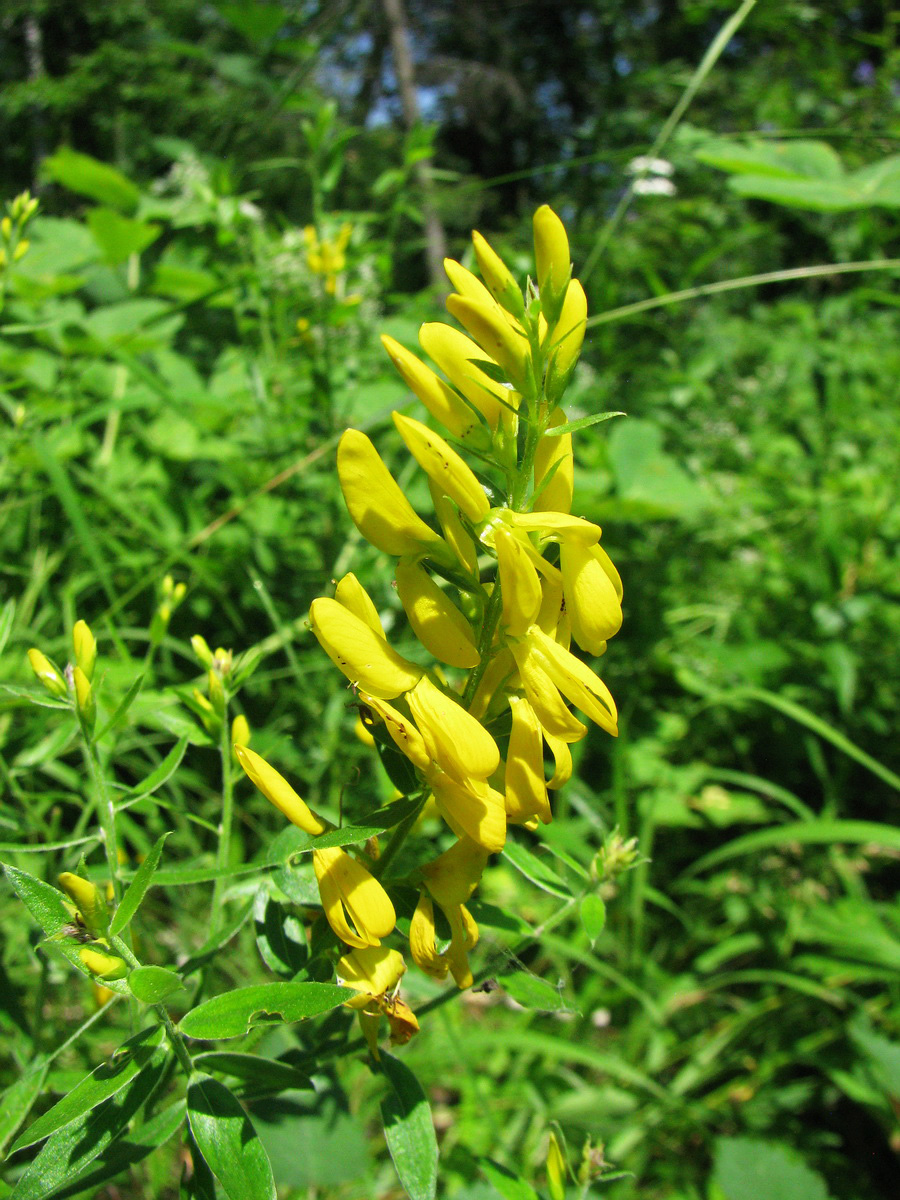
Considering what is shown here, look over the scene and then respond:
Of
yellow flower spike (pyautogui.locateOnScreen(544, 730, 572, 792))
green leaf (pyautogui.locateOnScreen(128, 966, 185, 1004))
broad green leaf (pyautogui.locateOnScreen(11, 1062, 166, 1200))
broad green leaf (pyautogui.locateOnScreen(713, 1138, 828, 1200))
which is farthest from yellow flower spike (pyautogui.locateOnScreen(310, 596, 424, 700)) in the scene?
broad green leaf (pyautogui.locateOnScreen(713, 1138, 828, 1200))

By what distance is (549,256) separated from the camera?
2.06ft

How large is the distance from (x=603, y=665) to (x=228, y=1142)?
182cm

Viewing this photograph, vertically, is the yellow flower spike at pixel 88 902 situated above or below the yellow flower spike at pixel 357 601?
below

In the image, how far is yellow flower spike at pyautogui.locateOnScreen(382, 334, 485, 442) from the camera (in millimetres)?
612

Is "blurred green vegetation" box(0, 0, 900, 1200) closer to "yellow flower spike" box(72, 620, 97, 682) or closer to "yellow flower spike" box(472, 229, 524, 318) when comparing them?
"yellow flower spike" box(72, 620, 97, 682)

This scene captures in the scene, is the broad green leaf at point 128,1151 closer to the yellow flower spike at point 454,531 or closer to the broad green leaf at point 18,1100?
the broad green leaf at point 18,1100

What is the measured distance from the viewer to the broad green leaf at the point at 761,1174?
4.92 feet

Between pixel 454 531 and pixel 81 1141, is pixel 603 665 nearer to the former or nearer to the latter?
pixel 454 531

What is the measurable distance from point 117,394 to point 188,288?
553 mm

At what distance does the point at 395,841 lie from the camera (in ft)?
2.17

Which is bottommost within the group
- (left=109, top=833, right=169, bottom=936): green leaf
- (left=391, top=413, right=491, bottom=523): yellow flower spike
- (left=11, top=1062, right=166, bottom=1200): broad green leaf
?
(left=11, top=1062, right=166, bottom=1200): broad green leaf

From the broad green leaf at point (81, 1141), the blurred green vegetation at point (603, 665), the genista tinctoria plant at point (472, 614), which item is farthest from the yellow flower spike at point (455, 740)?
the broad green leaf at point (81, 1141)

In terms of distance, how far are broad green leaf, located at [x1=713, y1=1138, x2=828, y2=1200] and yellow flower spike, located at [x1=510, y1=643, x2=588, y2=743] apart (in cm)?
137

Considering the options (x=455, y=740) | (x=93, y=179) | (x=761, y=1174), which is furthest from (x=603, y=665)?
(x=93, y=179)
